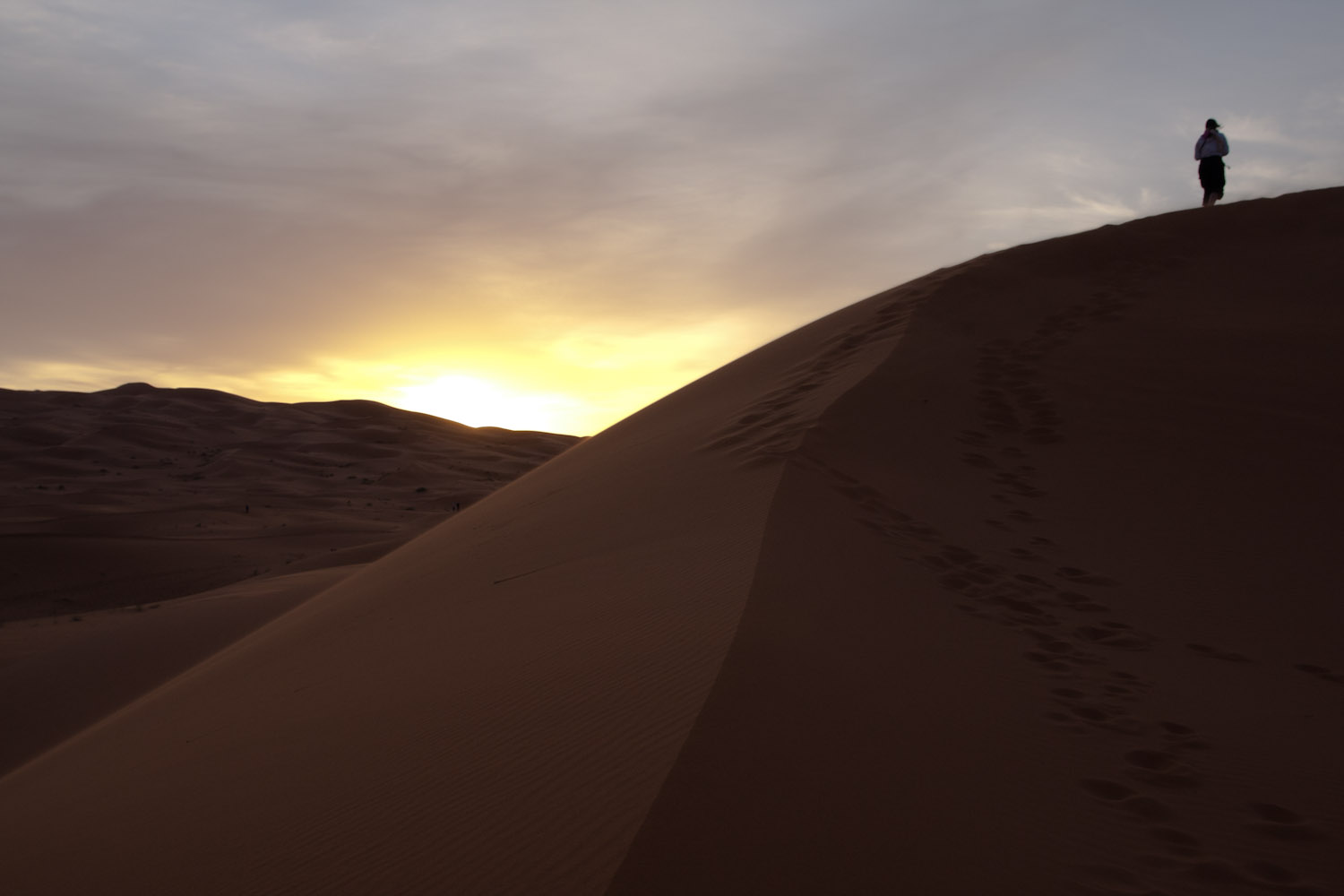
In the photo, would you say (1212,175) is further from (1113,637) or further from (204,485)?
(204,485)

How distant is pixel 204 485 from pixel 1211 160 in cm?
2169

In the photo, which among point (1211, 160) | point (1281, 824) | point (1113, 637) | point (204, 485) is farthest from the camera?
point (204, 485)

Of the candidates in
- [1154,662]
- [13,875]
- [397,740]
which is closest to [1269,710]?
[1154,662]

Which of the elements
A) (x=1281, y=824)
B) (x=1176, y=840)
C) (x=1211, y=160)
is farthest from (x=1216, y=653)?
(x=1211, y=160)

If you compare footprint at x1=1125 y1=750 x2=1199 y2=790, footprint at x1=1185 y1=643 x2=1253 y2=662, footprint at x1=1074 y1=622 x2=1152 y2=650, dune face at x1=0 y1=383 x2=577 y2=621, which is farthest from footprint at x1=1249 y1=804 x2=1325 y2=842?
dune face at x1=0 y1=383 x2=577 y2=621

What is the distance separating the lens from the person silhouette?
1224 centimetres

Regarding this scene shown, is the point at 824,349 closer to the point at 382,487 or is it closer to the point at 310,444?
the point at 382,487

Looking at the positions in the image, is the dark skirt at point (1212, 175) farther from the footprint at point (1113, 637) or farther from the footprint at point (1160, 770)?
the footprint at point (1160, 770)

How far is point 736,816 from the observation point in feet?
8.30

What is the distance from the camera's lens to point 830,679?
343 cm

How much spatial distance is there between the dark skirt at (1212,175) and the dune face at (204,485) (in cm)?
1353

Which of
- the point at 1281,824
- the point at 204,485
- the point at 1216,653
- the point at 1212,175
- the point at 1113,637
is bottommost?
the point at 1281,824

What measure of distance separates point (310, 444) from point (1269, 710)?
29.7 meters

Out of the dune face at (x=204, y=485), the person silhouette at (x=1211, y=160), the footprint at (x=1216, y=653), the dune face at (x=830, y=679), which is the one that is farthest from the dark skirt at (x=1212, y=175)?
the dune face at (x=204, y=485)
